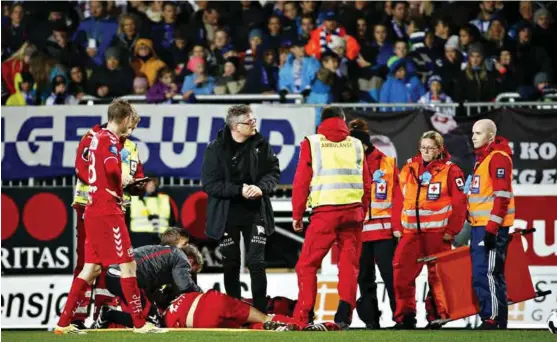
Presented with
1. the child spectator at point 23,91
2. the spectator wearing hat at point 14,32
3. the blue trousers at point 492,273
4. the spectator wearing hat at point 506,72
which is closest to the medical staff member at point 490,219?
the blue trousers at point 492,273

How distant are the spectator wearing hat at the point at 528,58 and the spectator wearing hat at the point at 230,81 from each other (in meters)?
4.13

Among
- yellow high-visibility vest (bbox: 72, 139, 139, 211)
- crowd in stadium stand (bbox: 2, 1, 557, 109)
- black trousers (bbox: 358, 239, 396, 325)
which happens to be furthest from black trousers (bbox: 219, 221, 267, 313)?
crowd in stadium stand (bbox: 2, 1, 557, 109)

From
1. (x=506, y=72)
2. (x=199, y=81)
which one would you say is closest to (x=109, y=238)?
(x=199, y=81)

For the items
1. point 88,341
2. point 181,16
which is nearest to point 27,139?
point 181,16

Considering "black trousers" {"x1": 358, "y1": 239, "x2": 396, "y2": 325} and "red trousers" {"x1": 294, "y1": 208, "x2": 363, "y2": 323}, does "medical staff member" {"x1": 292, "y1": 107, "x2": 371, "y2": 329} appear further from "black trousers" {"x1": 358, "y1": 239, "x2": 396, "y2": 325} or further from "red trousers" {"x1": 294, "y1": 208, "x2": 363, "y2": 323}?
"black trousers" {"x1": 358, "y1": 239, "x2": 396, "y2": 325}

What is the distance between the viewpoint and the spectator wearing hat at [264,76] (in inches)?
754

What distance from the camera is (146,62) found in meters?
20.0

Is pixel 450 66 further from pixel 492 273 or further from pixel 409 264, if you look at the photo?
pixel 492 273

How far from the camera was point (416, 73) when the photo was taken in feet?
63.6

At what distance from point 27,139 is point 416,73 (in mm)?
5868

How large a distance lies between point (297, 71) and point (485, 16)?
10.7 ft

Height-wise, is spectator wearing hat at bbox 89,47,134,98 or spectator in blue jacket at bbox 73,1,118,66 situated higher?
spectator in blue jacket at bbox 73,1,118,66

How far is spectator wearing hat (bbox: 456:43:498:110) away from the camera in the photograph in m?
18.8

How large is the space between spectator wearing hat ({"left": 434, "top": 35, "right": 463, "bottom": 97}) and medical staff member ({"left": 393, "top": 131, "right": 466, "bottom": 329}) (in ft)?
16.2
